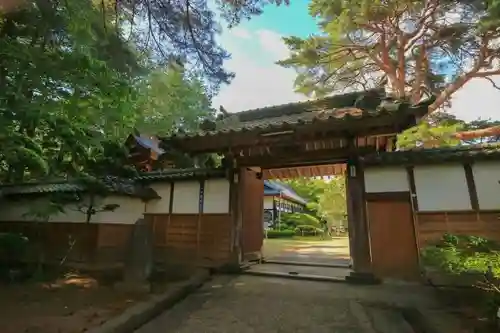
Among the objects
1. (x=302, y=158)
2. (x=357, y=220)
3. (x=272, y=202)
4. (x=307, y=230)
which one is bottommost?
(x=307, y=230)

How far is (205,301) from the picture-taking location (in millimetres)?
5215

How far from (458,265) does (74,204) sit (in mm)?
8829

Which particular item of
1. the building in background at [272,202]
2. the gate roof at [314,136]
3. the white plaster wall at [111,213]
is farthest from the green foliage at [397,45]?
the building in background at [272,202]

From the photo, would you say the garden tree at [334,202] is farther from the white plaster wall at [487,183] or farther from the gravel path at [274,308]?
the gravel path at [274,308]

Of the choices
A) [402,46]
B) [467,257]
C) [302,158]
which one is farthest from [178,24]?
[402,46]

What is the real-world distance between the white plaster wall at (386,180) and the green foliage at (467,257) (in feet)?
7.00

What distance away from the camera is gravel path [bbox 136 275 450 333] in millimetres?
3984

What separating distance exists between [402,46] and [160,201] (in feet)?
35.1

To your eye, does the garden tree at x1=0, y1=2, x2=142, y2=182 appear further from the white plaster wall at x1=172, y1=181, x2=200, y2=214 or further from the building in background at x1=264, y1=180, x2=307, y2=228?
the building in background at x1=264, y1=180, x2=307, y2=228

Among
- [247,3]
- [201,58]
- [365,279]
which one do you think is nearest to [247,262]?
[365,279]

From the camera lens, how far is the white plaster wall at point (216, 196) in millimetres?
8000

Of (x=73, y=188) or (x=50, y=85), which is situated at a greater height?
(x=50, y=85)

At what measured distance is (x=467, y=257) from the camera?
369 cm

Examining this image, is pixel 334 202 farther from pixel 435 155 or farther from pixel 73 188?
pixel 73 188
